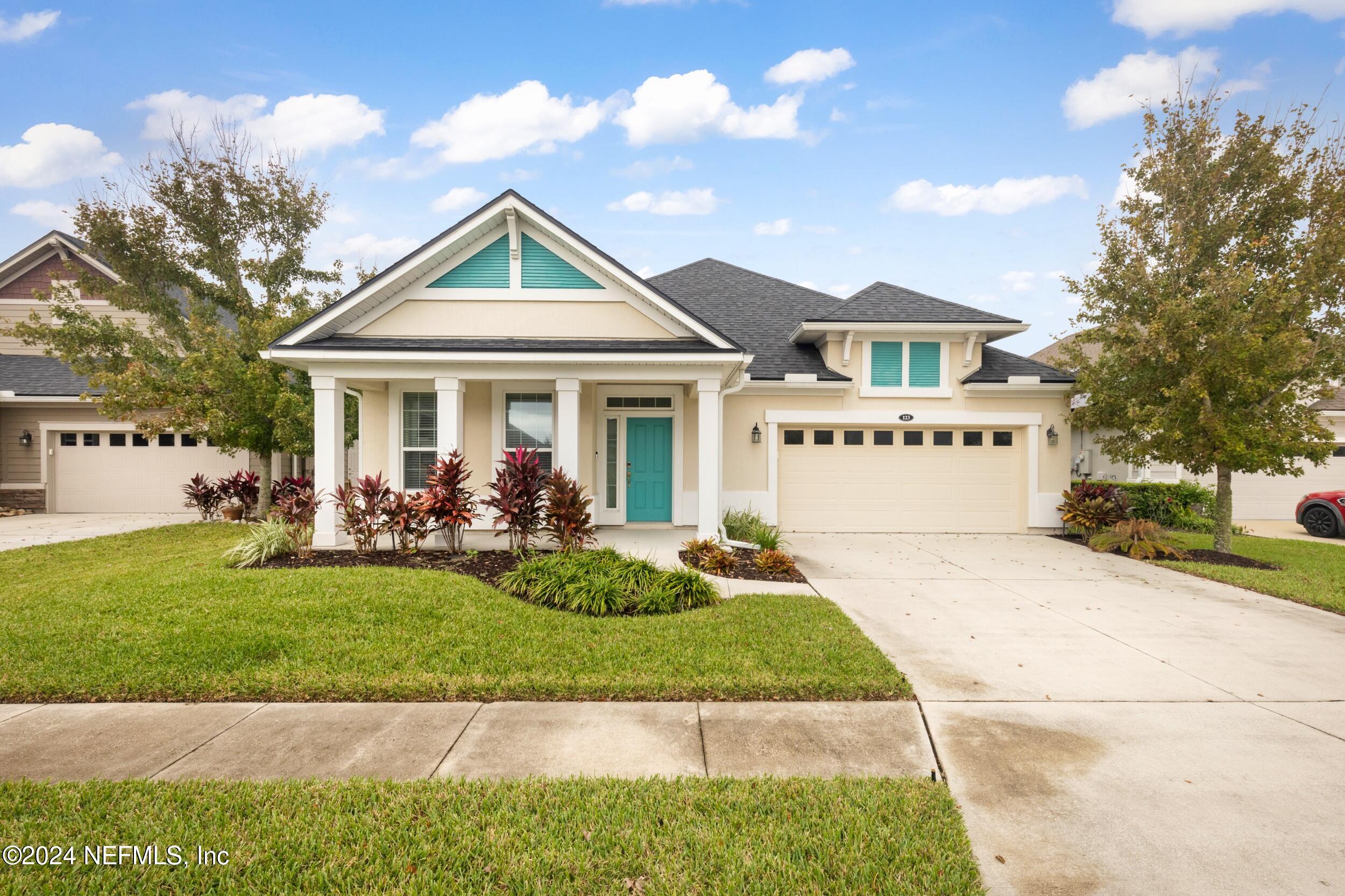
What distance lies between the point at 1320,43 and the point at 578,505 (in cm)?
1453

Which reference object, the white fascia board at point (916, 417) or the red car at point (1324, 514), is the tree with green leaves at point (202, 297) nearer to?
the white fascia board at point (916, 417)

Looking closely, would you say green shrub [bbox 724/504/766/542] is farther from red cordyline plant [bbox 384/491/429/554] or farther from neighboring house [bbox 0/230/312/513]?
neighboring house [bbox 0/230/312/513]

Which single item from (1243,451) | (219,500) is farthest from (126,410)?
(1243,451)

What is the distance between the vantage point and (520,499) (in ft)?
27.9

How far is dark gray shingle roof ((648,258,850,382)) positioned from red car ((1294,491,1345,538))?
1079 cm

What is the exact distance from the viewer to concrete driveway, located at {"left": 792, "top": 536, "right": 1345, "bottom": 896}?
101 inches

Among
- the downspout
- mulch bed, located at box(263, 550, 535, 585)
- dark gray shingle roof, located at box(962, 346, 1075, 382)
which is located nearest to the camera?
mulch bed, located at box(263, 550, 535, 585)

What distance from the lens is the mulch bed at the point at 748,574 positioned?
7910mm

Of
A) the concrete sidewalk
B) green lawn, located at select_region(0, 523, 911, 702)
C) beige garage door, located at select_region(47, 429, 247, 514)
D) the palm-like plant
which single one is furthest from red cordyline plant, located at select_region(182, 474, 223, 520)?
the palm-like plant

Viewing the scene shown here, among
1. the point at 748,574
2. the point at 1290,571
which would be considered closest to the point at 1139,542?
the point at 1290,571

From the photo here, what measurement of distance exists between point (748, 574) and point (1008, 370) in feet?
27.1

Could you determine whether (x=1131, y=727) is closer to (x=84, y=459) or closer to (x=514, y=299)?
(x=514, y=299)

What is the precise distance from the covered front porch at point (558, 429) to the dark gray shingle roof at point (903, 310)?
141 inches

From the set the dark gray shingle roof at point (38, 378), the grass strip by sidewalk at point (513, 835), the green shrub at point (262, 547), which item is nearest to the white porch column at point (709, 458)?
the green shrub at point (262, 547)
